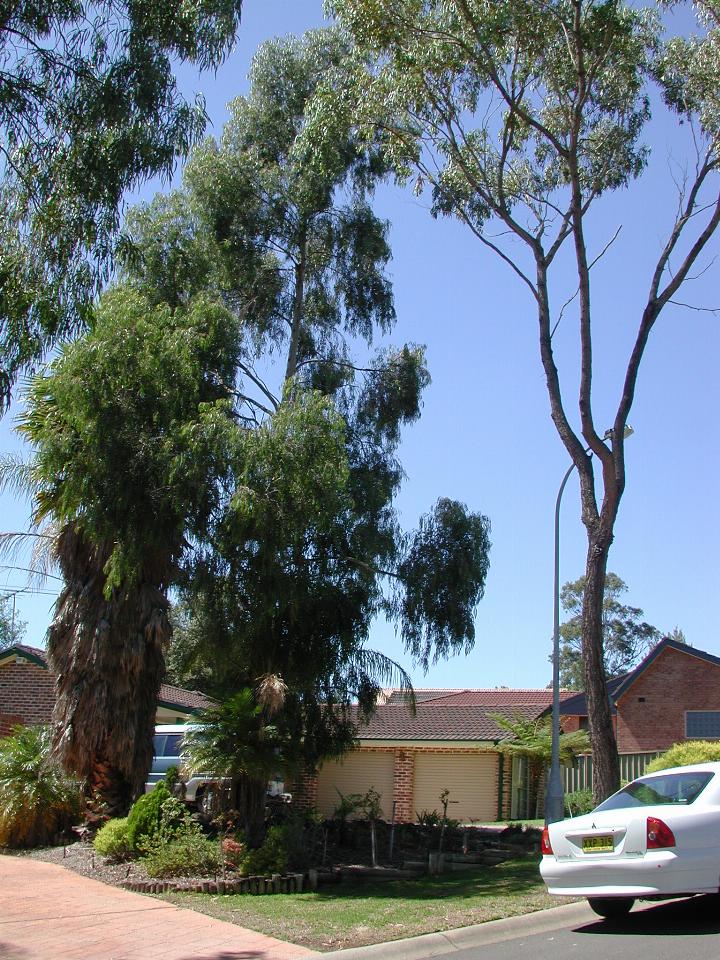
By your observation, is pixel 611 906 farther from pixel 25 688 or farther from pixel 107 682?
pixel 25 688

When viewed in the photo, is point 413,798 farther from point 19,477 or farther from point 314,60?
point 314,60

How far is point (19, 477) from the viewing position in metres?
18.0

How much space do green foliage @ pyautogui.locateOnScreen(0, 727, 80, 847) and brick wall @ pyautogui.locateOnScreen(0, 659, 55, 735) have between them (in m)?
5.39

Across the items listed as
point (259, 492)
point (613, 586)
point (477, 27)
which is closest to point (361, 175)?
point (477, 27)

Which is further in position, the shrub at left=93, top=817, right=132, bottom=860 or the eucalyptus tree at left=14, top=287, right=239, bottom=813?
the eucalyptus tree at left=14, top=287, right=239, bottom=813

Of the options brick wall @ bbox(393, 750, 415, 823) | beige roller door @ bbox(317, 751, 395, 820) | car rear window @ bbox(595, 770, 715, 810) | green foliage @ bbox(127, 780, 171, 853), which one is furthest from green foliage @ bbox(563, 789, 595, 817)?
car rear window @ bbox(595, 770, 715, 810)

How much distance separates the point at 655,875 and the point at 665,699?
24.8m

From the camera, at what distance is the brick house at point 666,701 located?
31.5m

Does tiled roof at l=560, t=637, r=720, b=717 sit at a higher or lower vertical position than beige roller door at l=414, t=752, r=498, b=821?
higher

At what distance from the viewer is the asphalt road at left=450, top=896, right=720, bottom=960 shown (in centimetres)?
806

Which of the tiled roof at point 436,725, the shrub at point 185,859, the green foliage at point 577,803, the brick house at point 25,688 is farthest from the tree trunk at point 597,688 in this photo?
the tiled roof at point 436,725

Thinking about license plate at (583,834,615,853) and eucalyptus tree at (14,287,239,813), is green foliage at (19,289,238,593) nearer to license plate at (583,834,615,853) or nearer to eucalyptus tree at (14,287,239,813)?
eucalyptus tree at (14,287,239,813)

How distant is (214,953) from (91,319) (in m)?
6.65

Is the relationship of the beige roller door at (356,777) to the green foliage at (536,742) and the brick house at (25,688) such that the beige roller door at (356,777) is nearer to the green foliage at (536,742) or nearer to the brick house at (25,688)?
the green foliage at (536,742)
